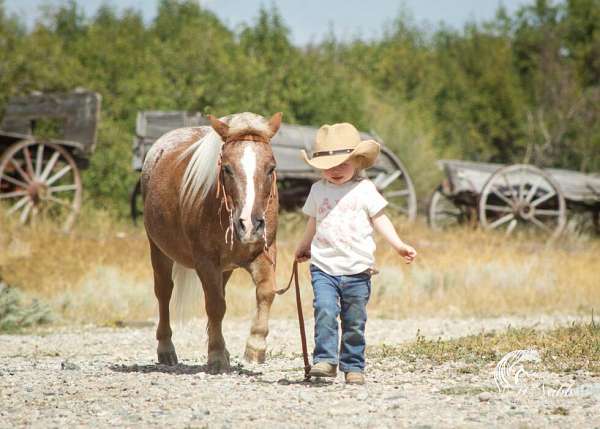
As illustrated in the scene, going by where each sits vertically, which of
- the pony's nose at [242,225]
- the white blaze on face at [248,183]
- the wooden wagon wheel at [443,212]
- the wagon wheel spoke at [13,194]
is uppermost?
the white blaze on face at [248,183]

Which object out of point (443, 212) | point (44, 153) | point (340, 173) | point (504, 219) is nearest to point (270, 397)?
point (340, 173)

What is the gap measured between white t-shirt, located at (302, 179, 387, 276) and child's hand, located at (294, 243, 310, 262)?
0.19 meters

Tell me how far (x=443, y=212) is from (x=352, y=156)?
15.9 m

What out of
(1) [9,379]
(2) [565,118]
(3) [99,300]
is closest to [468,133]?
(2) [565,118]

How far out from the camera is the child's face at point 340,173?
5.99m

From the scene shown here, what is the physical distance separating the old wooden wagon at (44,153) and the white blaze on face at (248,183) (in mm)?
10191

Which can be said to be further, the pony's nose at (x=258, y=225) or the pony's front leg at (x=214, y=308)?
the pony's front leg at (x=214, y=308)

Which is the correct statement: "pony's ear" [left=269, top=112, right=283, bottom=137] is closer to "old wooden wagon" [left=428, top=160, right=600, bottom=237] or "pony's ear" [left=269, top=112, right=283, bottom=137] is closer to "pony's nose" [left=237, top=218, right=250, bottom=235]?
"pony's nose" [left=237, top=218, right=250, bottom=235]

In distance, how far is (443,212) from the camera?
21.7 meters

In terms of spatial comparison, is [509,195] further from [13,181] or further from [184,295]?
[184,295]

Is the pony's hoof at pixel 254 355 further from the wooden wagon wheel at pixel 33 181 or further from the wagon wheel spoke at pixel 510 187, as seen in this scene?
the wagon wheel spoke at pixel 510 187

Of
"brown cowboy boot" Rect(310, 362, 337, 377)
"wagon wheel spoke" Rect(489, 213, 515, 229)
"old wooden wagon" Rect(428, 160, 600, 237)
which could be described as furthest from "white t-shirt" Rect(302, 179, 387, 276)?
"wagon wheel spoke" Rect(489, 213, 515, 229)

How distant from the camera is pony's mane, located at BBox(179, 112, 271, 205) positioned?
6324mm

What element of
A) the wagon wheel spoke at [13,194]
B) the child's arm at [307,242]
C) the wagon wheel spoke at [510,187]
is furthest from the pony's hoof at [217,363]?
the wagon wheel spoke at [510,187]
